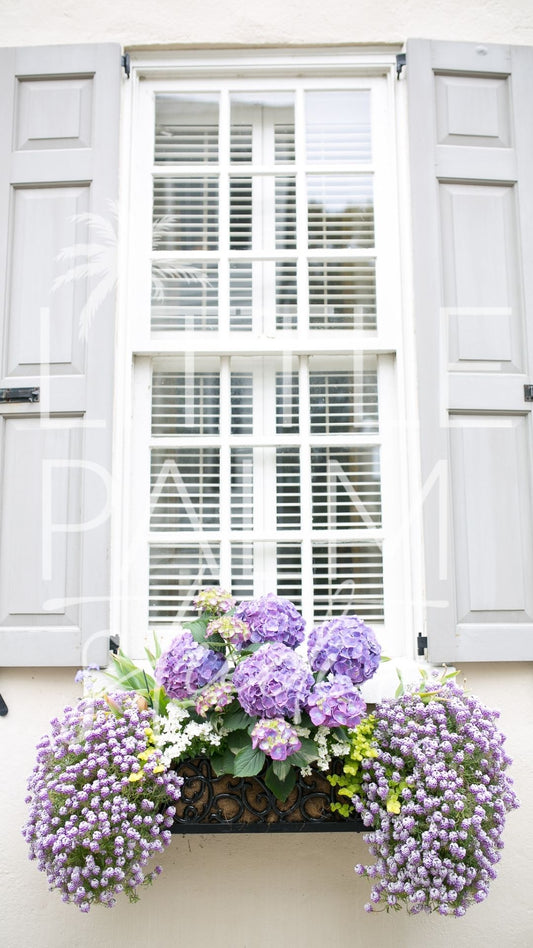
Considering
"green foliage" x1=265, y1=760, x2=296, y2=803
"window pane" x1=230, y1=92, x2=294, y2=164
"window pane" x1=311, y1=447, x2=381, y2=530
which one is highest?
"window pane" x1=230, y1=92, x2=294, y2=164

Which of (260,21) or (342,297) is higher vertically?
(260,21)

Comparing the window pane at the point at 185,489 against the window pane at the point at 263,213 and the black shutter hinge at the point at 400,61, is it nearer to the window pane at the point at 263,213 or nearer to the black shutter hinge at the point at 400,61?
the window pane at the point at 263,213

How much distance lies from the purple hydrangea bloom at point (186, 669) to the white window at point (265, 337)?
477 millimetres

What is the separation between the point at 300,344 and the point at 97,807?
155 cm

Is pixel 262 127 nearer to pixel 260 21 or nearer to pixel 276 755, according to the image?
pixel 260 21

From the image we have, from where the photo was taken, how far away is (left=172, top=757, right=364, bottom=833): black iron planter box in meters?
1.99

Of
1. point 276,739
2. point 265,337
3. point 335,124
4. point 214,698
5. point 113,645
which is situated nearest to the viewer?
point 276,739

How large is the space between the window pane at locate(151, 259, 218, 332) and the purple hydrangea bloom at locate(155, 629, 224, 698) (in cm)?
116

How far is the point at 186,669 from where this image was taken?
1.90m

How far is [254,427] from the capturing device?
98.9 inches

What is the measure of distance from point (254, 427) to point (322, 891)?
1.49 meters

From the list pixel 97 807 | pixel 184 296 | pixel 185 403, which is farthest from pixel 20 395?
pixel 97 807

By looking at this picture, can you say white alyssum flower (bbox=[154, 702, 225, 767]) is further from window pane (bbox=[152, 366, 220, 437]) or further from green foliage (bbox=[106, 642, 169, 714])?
window pane (bbox=[152, 366, 220, 437])

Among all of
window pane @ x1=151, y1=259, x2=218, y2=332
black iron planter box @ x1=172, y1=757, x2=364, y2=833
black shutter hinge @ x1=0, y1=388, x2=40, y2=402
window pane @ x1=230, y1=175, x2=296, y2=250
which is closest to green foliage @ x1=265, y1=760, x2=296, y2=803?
black iron planter box @ x1=172, y1=757, x2=364, y2=833
